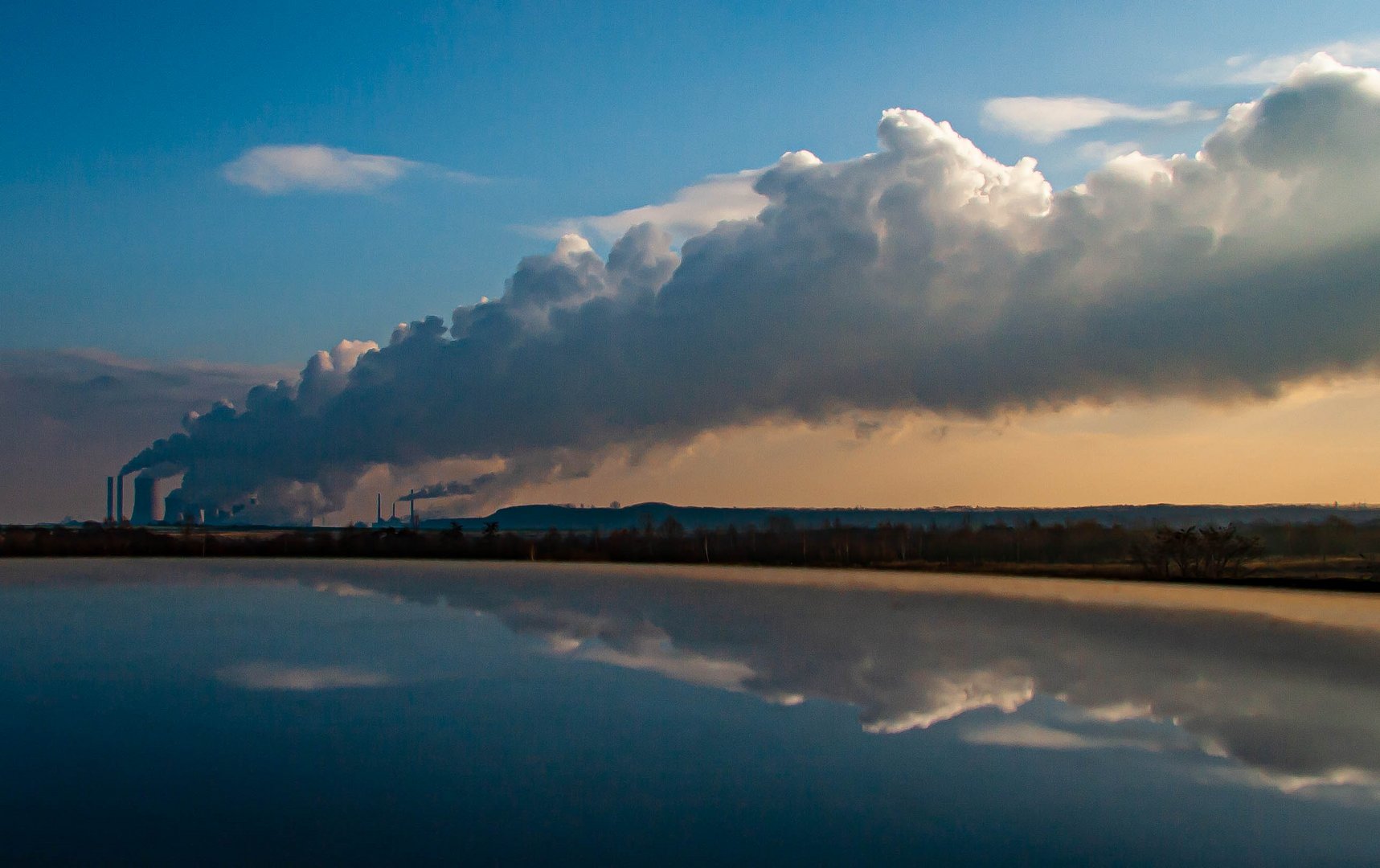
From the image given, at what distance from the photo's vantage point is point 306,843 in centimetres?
888

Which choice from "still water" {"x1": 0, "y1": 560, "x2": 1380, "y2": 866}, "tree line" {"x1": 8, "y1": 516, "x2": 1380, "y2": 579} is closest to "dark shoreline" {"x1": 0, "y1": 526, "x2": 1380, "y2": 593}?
"tree line" {"x1": 8, "y1": 516, "x2": 1380, "y2": 579}

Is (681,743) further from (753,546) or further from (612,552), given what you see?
(753,546)

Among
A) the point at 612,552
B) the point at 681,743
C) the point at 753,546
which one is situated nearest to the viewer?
the point at 681,743

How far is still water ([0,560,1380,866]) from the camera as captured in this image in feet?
30.2

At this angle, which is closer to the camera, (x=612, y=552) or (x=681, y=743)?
(x=681, y=743)

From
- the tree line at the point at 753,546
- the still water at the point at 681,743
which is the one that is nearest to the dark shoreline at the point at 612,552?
the tree line at the point at 753,546

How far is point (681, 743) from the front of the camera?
13.0 m

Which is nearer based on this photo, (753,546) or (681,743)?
(681,743)

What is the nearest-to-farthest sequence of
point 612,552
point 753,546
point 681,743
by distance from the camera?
A: point 681,743, point 612,552, point 753,546

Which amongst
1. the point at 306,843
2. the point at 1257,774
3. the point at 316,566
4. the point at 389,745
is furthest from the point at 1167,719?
the point at 316,566

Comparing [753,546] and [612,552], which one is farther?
[753,546]

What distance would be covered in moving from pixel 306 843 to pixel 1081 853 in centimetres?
587

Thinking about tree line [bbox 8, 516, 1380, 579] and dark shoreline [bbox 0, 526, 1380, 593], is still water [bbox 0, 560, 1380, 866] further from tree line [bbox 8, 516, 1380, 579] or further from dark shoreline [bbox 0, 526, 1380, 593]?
tree line [bbox 8, 516, 1380, 579]

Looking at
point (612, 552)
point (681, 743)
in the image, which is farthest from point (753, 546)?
point (681, 743)
